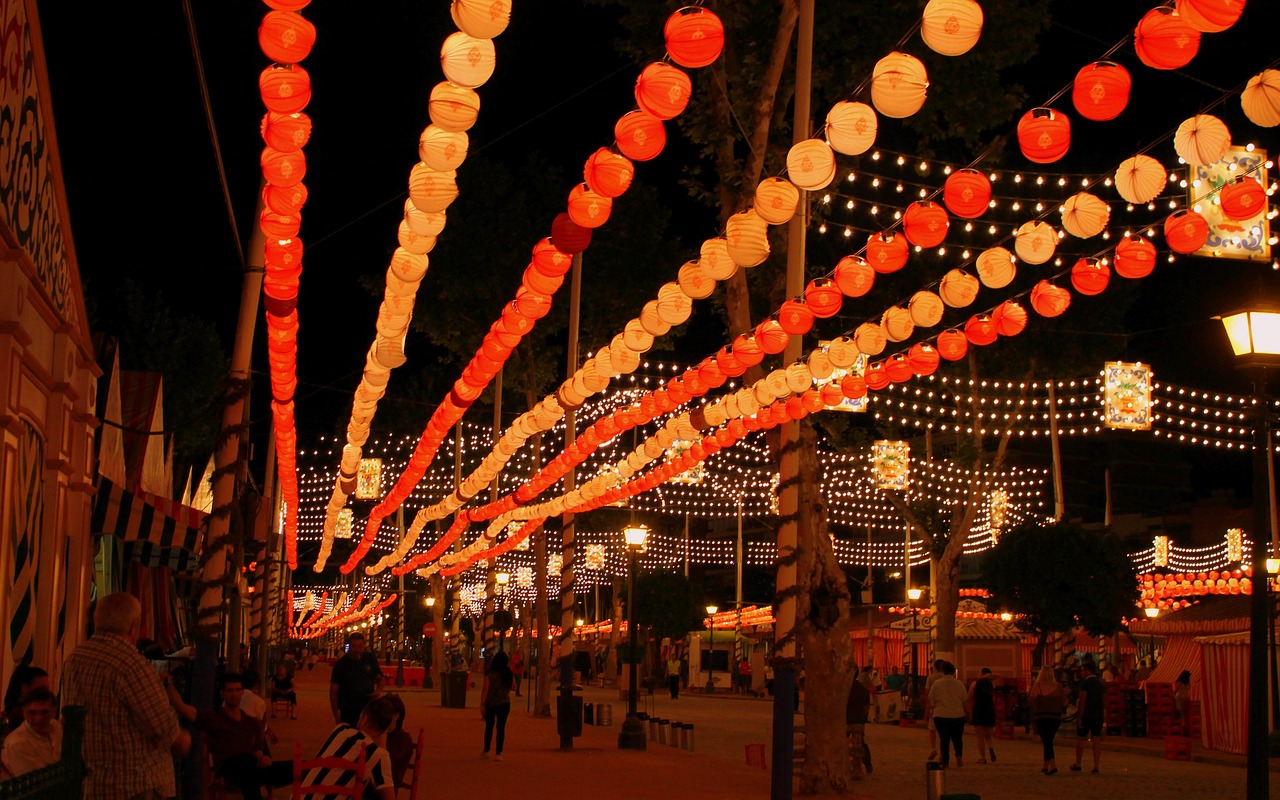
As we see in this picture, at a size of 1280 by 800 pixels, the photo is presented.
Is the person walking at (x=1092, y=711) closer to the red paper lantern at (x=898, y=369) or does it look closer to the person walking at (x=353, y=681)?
the red paper lantern at (x=898, y=369)

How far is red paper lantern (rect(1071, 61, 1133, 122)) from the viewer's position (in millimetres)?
9320

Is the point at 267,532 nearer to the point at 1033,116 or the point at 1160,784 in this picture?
the point at 1160,784

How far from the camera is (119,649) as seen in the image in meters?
6.59

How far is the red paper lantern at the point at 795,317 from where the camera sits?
13.3m

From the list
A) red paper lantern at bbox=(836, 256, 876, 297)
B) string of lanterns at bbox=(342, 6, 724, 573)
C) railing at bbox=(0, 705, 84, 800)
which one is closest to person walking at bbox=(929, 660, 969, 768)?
string of lanterns at bbox=(342, 6, 724, 573)

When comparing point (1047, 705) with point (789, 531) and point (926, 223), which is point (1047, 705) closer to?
point (789, 531)

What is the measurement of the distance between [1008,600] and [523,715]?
1296 centimetres

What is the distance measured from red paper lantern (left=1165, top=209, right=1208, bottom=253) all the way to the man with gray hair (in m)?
8.84

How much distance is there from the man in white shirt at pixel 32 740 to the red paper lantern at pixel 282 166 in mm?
4466

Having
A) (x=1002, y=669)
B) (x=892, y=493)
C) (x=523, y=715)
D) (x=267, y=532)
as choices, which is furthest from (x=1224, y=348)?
(x=267, y=532)

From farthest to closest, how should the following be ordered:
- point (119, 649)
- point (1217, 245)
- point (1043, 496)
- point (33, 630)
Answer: point (1043, 496) < point (1217, 245) < point (33, 630) < point (119, 649)

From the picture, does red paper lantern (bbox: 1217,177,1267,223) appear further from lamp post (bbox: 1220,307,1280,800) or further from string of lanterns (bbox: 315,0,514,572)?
string of lanterns (bbox: 315,0,514,572)

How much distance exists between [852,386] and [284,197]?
785cm

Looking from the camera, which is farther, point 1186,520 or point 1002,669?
point 1186,520
